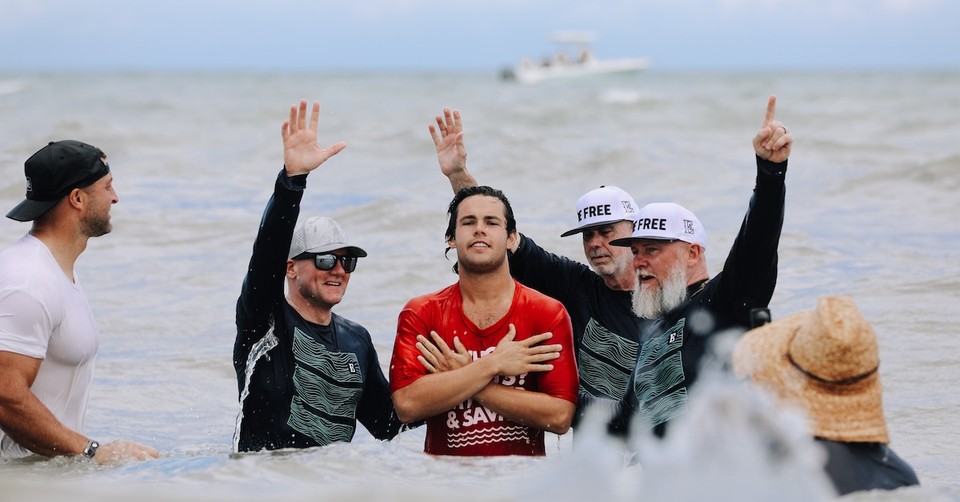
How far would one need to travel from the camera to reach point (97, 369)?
976cm

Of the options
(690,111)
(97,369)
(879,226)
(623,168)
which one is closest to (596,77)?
(690,111)

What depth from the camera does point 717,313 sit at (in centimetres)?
539

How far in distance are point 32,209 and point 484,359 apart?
219cm

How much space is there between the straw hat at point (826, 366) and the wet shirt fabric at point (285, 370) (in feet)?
8.88

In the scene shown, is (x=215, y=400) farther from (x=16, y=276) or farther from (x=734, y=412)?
(x=734, y=412)

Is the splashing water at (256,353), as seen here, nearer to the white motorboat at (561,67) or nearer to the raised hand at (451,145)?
the raised hand at (451,145)

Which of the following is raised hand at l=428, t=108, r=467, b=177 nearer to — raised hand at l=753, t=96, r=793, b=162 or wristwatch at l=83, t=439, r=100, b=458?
raised hand at l=753, t=96, r=793, b=162

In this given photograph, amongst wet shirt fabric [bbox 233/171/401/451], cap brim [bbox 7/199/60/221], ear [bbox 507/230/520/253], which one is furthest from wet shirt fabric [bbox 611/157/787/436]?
cap brim [bbox 7/199/60/221]

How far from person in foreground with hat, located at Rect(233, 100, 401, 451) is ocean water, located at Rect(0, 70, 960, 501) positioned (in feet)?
0.93

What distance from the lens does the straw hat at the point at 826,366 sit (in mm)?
3578

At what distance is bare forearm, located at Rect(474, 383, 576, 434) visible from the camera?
5.31 meters

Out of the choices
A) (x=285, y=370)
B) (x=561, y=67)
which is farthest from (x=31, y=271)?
(x=561, y=67)

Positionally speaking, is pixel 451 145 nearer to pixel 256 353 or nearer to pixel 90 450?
pixel 256 353

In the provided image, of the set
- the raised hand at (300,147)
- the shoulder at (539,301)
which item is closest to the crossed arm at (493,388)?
the shoulder at (539,301)
